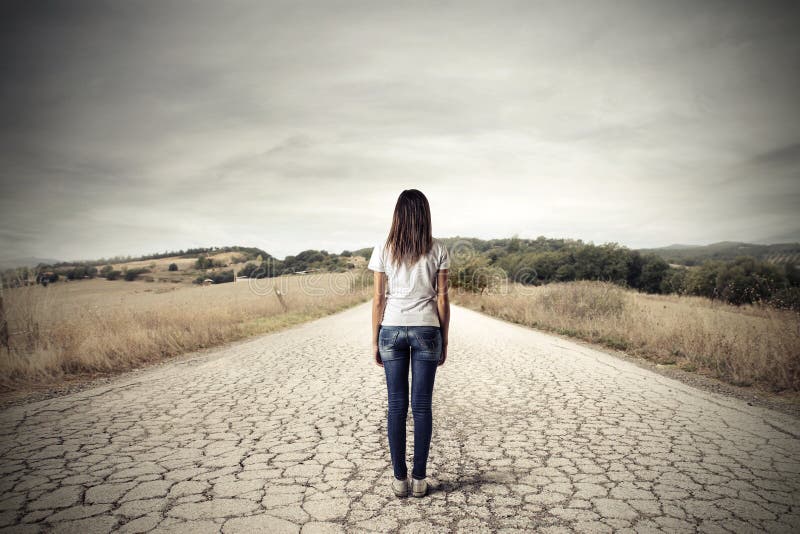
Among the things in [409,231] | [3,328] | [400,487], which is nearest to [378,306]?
[409,231]

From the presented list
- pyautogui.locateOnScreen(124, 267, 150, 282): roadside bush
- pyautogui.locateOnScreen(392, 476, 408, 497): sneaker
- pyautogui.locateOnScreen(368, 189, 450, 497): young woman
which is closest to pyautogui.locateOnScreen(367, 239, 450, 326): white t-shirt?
pyautogui.locateOnScreen(368, 189, 450, 497): young woman

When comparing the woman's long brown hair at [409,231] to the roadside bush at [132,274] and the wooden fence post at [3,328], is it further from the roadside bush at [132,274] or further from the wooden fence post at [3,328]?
the roadside bush at [132,274]

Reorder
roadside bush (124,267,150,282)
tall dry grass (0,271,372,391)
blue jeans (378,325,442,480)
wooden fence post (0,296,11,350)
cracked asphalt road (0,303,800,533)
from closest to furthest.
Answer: cracked asphalt road (0,303,800,533) < blue jeans (378,325,442,480) < tall dry grass (0,271,372,391) < wooden fence post (0,296,11,350) < roadside bush (124,267,150,282)

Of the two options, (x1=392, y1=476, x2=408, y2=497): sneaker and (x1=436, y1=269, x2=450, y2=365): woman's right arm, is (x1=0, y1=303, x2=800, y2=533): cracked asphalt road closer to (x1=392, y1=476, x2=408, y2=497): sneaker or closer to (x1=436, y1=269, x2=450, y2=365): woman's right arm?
(x1=392, y1=476, x2=408, y2=497): sneaker

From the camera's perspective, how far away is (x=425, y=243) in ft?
9.05

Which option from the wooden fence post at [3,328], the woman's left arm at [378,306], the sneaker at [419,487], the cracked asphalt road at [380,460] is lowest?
the cracked asphalt road at [380,460]

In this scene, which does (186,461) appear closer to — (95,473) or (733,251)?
(95,473)

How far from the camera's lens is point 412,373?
2619 millimetres

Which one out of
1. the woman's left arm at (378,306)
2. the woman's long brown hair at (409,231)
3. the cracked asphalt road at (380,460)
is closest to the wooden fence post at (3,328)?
the cracked asphalt road at (380,460)

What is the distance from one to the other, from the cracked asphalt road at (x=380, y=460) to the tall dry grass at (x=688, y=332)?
1.48 meters

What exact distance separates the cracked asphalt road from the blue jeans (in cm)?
47

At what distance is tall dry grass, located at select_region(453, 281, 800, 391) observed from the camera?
20.1 ft

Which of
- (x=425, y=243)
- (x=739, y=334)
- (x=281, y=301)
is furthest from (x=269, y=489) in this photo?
(x=281, y=301)

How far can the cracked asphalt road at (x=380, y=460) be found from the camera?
2533 millimetres
